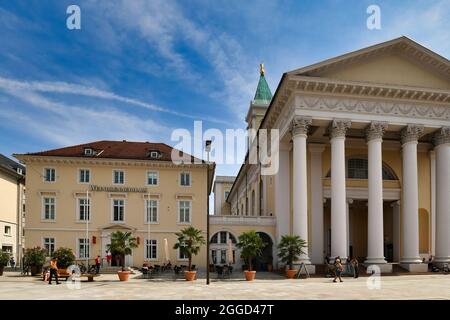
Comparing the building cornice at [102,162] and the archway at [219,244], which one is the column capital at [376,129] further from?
the building cornice at [102,162]

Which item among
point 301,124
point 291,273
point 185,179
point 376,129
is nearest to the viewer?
point 291,273

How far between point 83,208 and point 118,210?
3057 mm

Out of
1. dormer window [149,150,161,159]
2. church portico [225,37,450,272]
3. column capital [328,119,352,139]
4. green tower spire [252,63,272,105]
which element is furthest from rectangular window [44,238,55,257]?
green tower spire [252,63,272,105]

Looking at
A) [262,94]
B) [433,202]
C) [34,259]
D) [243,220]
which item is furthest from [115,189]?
[262,94]

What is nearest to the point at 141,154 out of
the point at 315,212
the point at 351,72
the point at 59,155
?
the point at 59,155

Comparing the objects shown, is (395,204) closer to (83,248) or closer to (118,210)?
(118,210)

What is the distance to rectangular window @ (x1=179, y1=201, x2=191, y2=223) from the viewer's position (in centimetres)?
4034

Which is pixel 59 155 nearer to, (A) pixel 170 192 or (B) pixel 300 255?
(A) pixel 170 192

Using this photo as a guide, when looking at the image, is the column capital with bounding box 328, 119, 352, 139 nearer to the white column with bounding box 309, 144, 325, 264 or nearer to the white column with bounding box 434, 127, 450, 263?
the white column with bounding box 309, 144, 325, 264

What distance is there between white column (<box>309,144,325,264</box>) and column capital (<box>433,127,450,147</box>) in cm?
891

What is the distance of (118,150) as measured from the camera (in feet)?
137

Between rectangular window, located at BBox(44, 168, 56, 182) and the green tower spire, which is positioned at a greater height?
the green tower spire

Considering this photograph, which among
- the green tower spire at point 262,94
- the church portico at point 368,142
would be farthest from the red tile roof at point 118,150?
the green tower spire at point 262,94

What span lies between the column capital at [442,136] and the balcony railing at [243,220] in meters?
14.6
